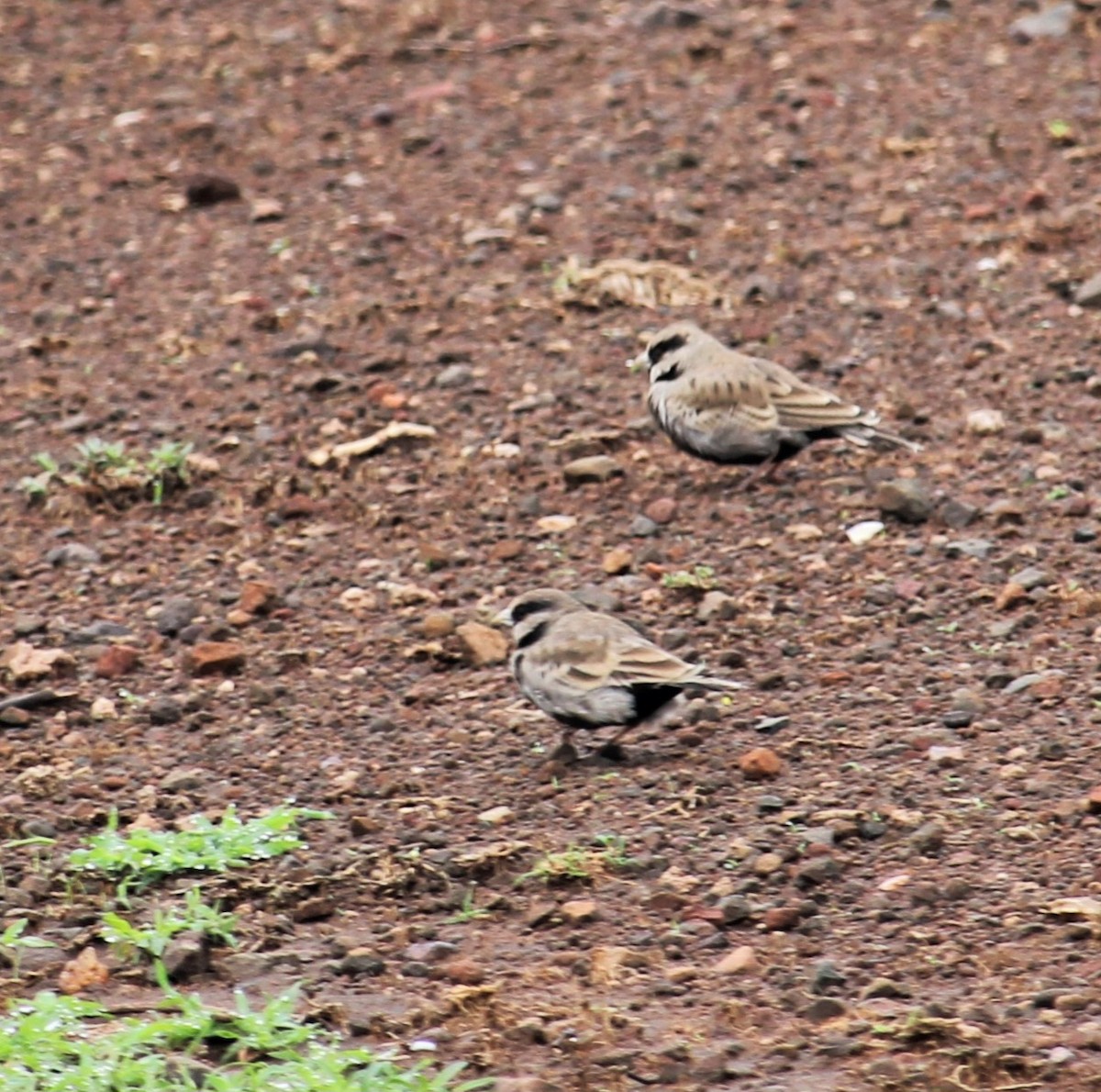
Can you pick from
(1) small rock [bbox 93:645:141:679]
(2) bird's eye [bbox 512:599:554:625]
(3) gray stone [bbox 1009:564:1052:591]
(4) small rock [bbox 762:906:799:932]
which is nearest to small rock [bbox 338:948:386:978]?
(4) small rock [bbox 762:906:799:932]

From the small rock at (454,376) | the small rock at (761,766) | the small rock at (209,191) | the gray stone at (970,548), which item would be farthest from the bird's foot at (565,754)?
the small rock at (209,191)

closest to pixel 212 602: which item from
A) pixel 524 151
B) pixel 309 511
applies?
pixel 309 511

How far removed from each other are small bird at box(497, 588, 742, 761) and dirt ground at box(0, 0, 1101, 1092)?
18cm

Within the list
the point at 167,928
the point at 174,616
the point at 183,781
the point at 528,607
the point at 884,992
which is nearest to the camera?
the point at 884,992

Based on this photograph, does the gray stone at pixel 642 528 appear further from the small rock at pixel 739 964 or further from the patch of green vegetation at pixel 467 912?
the small rock at pixel 739 964

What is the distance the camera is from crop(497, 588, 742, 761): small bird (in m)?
6.56

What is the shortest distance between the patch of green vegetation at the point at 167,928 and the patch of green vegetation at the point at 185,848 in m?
0.17

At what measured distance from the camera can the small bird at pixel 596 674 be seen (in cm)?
656

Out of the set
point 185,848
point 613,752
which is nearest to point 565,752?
point 613,752

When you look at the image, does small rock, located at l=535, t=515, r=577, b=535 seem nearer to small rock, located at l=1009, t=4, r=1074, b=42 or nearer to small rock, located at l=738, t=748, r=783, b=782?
small rock, located at l=738, t=748, r=783, b=782

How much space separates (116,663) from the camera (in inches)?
298

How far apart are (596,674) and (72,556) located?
273 centimetres

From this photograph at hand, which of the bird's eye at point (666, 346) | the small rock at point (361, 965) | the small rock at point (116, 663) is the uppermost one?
the small rock at point (361, 965)

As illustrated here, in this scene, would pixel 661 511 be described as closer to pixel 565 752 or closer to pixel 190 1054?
pixel 565 752
